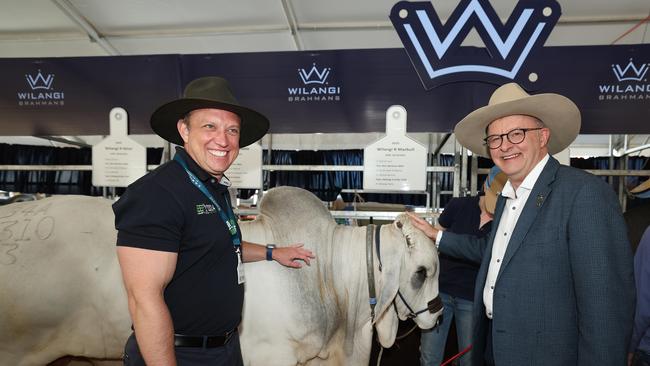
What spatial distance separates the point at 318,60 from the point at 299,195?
2013 millimetres

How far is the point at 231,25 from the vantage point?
620cm

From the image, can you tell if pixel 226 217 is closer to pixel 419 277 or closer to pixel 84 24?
pixel 419 277

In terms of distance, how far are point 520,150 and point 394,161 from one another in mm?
1737

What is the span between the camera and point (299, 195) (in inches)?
107

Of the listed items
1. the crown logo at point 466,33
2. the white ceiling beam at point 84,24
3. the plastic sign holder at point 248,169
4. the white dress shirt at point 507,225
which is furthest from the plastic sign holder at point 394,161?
the white ceiling beam at point 84,24

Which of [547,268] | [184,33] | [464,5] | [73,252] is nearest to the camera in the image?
[547,268]

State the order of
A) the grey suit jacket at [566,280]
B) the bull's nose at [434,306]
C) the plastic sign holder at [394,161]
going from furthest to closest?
the plastic sign holder at [394,161], the bull's nose at [434,306], the grey suit jacket at [566,280]

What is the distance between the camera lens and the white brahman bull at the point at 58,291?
7.56 feet

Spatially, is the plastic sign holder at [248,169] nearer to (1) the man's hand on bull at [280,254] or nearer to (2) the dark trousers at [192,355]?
(1) the man's hand on bull at [280,254]

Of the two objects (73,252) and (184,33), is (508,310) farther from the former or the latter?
(184,33)

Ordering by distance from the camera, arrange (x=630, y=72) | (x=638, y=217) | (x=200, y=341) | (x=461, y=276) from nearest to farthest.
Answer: (x=200, y=341) → (x=461, y=276) → (x=638, y=217) → (x=630, y=72)

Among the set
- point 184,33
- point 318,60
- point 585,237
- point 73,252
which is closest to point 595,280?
point 585,237

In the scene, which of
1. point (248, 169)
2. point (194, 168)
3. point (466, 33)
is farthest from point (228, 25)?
point (194, 168)

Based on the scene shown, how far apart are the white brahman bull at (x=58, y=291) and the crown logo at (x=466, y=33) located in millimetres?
2986
